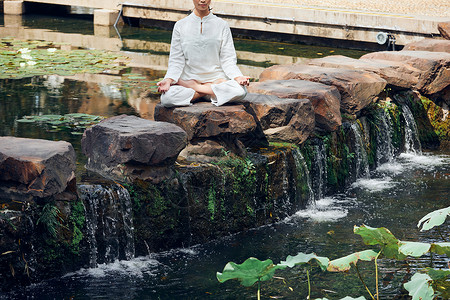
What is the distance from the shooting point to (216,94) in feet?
20.1

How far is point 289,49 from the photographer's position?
1312 centimetres

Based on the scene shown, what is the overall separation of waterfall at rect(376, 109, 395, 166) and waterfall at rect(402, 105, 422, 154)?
385 millimetres

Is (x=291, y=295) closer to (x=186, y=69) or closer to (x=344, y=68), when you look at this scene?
(x=186, y=69)

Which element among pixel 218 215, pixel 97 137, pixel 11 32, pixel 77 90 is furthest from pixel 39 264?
pixel 11 32

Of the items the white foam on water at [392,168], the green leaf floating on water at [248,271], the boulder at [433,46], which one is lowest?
the white foam on water at [392,168]

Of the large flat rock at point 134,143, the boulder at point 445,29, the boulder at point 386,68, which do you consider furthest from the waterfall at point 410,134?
the large flat rock at point 134,143

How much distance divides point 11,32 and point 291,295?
1107 centimetres

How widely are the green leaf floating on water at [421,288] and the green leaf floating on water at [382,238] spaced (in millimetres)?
273

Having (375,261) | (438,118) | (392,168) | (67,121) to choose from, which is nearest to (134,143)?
(375,261)

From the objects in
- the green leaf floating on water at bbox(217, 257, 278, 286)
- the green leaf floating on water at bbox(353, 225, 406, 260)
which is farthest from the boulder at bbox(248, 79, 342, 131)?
the green leaf floating on water at bbox(217, 257, 278, 286)

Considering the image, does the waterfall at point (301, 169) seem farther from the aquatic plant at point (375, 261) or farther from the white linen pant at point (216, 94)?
the aquatic plant at point (375, 261)

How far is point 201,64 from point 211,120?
575mm

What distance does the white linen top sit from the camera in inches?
241

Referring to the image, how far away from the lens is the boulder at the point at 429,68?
898 cm
